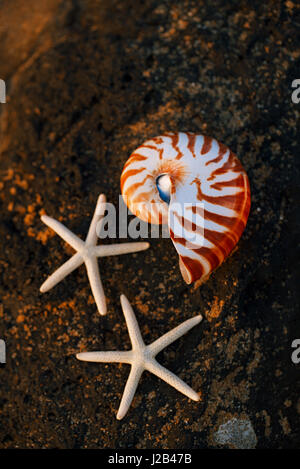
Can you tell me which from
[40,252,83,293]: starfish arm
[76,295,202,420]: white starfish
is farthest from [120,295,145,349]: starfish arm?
[40,252,83,293]: starfish arm

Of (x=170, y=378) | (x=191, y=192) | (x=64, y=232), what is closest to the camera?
(x=191, y=192)

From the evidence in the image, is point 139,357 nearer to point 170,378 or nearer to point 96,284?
point 170,378

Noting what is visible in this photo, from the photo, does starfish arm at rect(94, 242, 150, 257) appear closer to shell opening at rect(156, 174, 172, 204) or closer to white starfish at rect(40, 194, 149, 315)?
white starfish at rect(40, 194, 149, 315)

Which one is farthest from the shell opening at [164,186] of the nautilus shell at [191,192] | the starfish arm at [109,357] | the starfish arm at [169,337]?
the starfish arm at [109,357]

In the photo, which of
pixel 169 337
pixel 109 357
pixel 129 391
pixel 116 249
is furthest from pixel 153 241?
pixel 129 391

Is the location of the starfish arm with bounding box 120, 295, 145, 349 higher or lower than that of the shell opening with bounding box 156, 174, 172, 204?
lower
